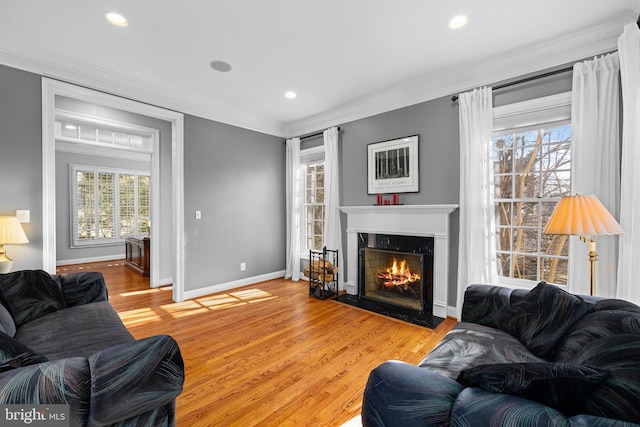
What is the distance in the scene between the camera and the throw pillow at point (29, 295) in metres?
2.04

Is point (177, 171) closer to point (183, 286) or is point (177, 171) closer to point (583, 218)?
point (183, 286)

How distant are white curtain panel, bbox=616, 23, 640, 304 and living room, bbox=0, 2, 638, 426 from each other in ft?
0.96

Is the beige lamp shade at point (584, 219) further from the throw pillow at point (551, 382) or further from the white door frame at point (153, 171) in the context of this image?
the white door frame at point (153, 171)

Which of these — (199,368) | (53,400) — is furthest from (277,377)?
(53,400)

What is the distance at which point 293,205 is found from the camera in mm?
5090

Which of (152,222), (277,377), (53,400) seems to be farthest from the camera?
(152,222)

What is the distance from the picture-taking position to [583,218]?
195 cm

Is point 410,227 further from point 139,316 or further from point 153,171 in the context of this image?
point 153,171

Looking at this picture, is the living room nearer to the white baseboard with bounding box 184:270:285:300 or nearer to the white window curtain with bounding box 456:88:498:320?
the white baseboard with bounding box 184:270:285:300

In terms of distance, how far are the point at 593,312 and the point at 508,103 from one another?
2.25m

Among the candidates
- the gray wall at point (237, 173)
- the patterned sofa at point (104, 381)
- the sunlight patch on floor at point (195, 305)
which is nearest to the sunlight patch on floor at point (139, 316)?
the sunlight patch on floor at point (195, 305)

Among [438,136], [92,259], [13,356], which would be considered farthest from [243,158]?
[92,259]

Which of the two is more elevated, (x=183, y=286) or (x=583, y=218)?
(x=583, y=218)

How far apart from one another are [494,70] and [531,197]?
1.36m
